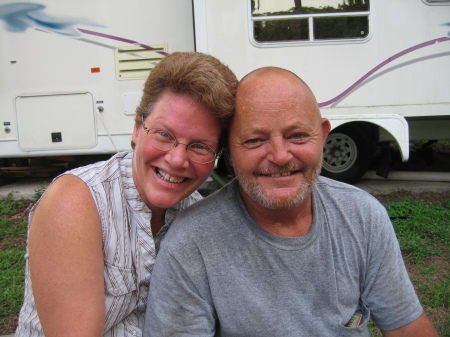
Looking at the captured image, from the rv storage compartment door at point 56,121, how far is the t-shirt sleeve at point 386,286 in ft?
14.5

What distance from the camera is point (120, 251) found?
1.48m

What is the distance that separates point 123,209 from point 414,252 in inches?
118

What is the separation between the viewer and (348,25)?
4.88 m

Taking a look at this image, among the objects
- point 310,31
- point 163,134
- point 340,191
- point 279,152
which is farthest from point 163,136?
point 310,31

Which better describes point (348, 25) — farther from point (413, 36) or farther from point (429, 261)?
point (429, 261)

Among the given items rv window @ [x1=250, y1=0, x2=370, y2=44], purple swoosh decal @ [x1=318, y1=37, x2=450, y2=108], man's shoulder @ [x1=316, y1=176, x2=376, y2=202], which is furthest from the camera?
purple swoosh decal @ [x1=318, y1=37, x2=450, y2=108]

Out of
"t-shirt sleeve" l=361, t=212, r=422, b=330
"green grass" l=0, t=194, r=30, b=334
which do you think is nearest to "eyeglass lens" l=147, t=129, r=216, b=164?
"t-shirt sleeve" l=361, t=212, r=422, b=330

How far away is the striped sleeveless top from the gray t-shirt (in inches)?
3.7

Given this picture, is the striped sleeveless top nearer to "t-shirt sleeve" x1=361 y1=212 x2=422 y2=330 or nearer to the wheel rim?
"t-shirt sleeve" x1=361 y1=212 x2=422 y2=330

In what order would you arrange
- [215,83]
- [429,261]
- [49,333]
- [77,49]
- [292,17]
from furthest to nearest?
1. [77,49]
2. [292,17]
3. [429,261]
4. [215,83]
5. [49,333]

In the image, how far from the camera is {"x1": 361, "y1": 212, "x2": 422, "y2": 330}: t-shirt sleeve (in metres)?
1.54

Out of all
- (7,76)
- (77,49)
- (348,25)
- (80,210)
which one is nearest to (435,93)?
(348,25)

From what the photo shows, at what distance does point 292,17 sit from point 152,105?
147 inches

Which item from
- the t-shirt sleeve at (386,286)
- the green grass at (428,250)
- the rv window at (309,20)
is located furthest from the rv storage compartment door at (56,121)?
the t-shirt sleeve at (386,286)
